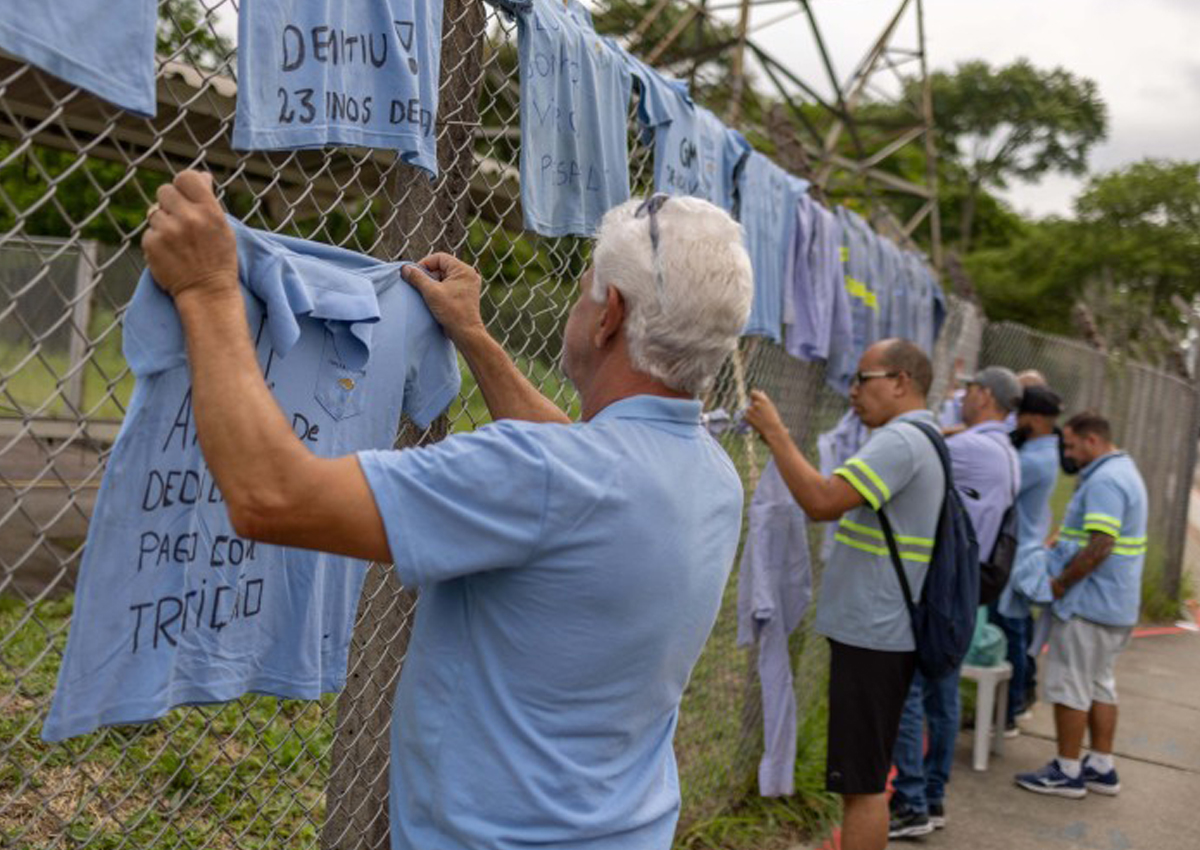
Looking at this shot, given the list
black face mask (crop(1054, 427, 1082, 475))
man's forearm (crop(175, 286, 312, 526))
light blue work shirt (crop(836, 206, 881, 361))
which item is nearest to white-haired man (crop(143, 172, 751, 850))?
man's forearm (crop(175, 286, 312, 526))

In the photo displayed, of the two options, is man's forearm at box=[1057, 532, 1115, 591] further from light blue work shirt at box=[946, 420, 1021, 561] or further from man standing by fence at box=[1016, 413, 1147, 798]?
light blue work shirt at box=[946, 420, 1021, 561]

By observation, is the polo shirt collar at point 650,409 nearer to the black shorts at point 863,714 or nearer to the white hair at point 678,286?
the white hair at point 678,286

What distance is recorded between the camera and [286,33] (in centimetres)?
187

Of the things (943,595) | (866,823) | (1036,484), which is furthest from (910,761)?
(1036,484)

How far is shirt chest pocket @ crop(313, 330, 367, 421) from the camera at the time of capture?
6.37 ft

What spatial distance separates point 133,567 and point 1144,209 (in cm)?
4149

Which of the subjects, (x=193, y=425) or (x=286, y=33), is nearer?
(x=193, y=425)

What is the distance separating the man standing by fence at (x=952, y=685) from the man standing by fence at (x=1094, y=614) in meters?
0.61

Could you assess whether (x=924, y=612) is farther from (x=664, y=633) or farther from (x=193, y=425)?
(x=193, y=425)

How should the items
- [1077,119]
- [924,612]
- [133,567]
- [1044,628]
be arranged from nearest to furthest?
[133,567]
[924,612]
[1044,628]
[1077,119]

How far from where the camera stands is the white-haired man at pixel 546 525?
1.57m

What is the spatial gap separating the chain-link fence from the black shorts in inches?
25.4

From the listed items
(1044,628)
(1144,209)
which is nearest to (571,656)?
(1044,628)

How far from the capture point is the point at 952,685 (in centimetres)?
557
